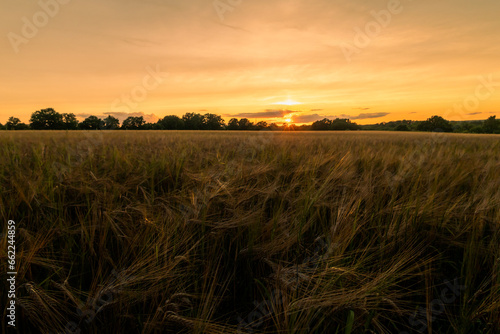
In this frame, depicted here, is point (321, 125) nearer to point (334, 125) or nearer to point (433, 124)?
point (334, 125)

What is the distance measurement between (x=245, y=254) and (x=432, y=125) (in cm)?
6036

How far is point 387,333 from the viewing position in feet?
2.57

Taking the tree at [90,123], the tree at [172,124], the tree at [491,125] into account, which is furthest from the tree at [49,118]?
the tree at [491,125]

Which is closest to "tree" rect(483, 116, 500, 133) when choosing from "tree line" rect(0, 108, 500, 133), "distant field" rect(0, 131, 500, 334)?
"tree line" rect(0, 108, 500, 133)

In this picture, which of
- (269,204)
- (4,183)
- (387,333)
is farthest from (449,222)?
(4,183)

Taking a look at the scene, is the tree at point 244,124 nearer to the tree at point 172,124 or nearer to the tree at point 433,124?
the tree at point 172,124

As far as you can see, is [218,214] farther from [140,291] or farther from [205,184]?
[140,291]

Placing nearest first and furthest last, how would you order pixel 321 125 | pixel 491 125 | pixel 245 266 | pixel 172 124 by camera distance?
pixel 245 266, pixel 321 125, pixel 491 125, pixel 172 124

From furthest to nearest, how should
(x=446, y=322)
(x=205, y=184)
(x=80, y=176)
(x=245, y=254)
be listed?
1. (x=80, y=176)
2. (x=205, y=184)
3. (x=245, y=254)
4. (x=446, y=322)

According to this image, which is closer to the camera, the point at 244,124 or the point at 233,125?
the point at 244,124

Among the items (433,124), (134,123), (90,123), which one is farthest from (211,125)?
(433,124)

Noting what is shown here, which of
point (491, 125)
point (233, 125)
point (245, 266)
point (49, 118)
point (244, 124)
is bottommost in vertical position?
point (245, 266)

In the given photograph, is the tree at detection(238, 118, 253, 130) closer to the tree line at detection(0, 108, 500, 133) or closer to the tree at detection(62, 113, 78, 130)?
the tree line at detection(0, 108, 500, 133)

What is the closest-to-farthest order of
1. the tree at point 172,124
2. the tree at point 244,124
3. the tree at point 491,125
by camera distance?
the tree at point 244,124 → the tree at point 491,125 → the tree at point 172,124
